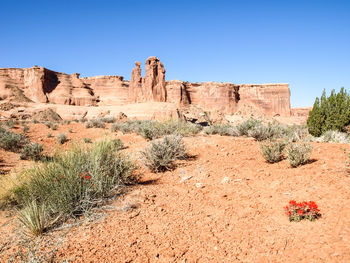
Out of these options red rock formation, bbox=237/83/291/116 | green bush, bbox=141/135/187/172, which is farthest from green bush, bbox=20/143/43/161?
red rock formation, bbox=237/83/291/116

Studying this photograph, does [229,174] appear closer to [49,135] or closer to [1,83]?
[49,135]

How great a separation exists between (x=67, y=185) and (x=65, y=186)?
0.08 meters

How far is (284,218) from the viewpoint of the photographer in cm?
292

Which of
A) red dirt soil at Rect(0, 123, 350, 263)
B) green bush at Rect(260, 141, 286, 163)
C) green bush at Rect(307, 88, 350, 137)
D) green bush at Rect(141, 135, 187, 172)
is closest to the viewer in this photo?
red dirt soil at Rect(0, 123, 350, 263)

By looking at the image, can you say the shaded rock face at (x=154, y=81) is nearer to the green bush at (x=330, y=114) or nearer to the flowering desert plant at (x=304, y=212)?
the green bush at (x=330, y=114)

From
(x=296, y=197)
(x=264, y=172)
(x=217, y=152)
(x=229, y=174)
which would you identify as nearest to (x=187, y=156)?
(x=217, y=152)

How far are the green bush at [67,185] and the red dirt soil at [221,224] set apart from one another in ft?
1.09

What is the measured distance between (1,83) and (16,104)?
15234 millimetres

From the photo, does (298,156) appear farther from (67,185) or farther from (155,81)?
(155,81)

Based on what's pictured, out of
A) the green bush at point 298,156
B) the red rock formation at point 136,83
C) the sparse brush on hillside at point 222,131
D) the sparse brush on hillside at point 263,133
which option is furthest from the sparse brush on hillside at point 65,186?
the red rock formation at point 136,83

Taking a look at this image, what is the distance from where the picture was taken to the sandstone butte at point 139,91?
160ft

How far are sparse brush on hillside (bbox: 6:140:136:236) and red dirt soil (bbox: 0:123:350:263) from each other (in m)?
0.32

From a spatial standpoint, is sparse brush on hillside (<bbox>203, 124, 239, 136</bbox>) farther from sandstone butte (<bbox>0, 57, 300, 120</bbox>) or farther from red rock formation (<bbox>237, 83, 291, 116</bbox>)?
red rock formation (<bbox>237, 83, 291, 116</bbox>)

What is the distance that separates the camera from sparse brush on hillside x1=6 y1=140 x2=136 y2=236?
2.95m
